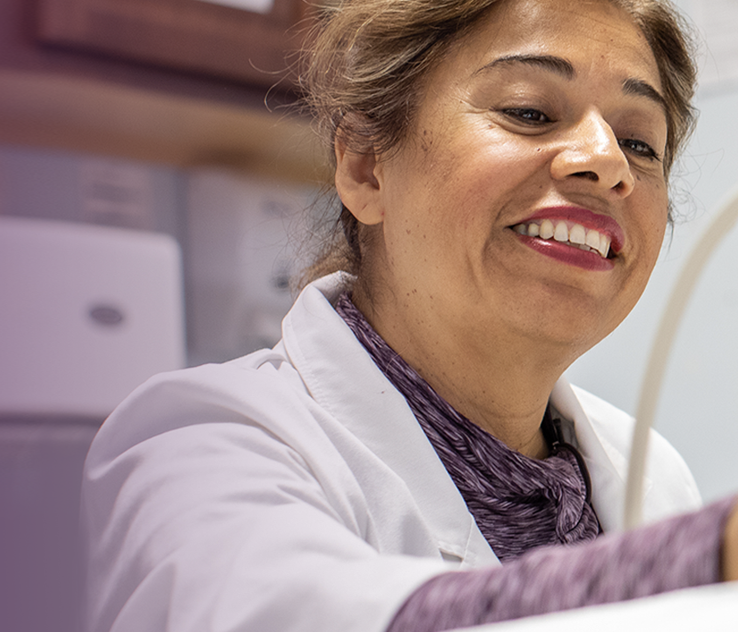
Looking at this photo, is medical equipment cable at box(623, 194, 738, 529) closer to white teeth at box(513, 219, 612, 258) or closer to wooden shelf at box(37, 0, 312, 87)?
white teeth at box(513, 219, 612, 258)

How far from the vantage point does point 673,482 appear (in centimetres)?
98

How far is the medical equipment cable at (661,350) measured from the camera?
47 cm

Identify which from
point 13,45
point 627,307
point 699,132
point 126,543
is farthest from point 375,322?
point 699,132

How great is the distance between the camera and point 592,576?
0.32m

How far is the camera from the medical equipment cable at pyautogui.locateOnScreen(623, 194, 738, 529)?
1.53 feet

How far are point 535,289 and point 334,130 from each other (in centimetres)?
33

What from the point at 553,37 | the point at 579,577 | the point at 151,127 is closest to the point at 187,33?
the point at 151,127

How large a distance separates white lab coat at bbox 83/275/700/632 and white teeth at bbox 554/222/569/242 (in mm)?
213

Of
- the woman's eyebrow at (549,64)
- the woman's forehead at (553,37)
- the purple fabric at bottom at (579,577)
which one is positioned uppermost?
the woman's forehead at (553,37)

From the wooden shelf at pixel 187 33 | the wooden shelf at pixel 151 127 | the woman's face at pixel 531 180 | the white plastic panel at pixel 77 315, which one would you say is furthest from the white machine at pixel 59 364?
the woman's face at pixel 531 180

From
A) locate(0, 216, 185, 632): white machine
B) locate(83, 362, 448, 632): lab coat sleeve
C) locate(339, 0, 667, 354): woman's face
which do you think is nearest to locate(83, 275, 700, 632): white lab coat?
locate(83, 362, 448, 632): lab coat sleeve

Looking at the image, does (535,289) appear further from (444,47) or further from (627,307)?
(444,47)

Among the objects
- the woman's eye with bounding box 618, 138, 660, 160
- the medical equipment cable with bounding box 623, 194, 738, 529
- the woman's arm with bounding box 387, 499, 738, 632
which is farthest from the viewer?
the woman's eye with bounding box 618, 138, 660, 160

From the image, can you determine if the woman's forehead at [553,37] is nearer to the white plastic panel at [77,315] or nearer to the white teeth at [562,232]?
the white teeth at [562,232]
